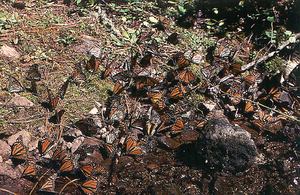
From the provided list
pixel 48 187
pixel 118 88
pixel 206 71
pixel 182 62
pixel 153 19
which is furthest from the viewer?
pixel 153 19

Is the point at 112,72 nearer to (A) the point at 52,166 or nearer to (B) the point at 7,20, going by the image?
(A) the point at 52,166

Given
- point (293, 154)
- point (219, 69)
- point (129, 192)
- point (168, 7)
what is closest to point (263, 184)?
point (293, 154)

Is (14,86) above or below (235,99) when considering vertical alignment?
above

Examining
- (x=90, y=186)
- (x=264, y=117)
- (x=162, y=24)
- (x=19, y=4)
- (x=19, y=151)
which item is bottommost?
(x=90, y=186)

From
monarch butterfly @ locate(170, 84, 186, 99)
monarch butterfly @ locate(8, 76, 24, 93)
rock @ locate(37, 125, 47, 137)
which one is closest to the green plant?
monarch butterfly @ locate(8, 76, 24, 93)

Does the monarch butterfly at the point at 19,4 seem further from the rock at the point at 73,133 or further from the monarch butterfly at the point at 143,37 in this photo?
the rock at the point at 73,133

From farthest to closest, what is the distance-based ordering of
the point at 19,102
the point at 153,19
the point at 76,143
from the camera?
the point at 153,19 < the point at 19,102 < the point at 76,143

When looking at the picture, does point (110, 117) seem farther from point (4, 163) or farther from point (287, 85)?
point (287, 85)

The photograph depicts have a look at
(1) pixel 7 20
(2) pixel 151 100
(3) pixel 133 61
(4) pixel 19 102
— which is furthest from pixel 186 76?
(1) pixel 7 20

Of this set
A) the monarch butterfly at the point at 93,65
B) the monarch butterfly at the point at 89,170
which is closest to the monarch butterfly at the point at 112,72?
the monarch butterfly at the point at 93,65
